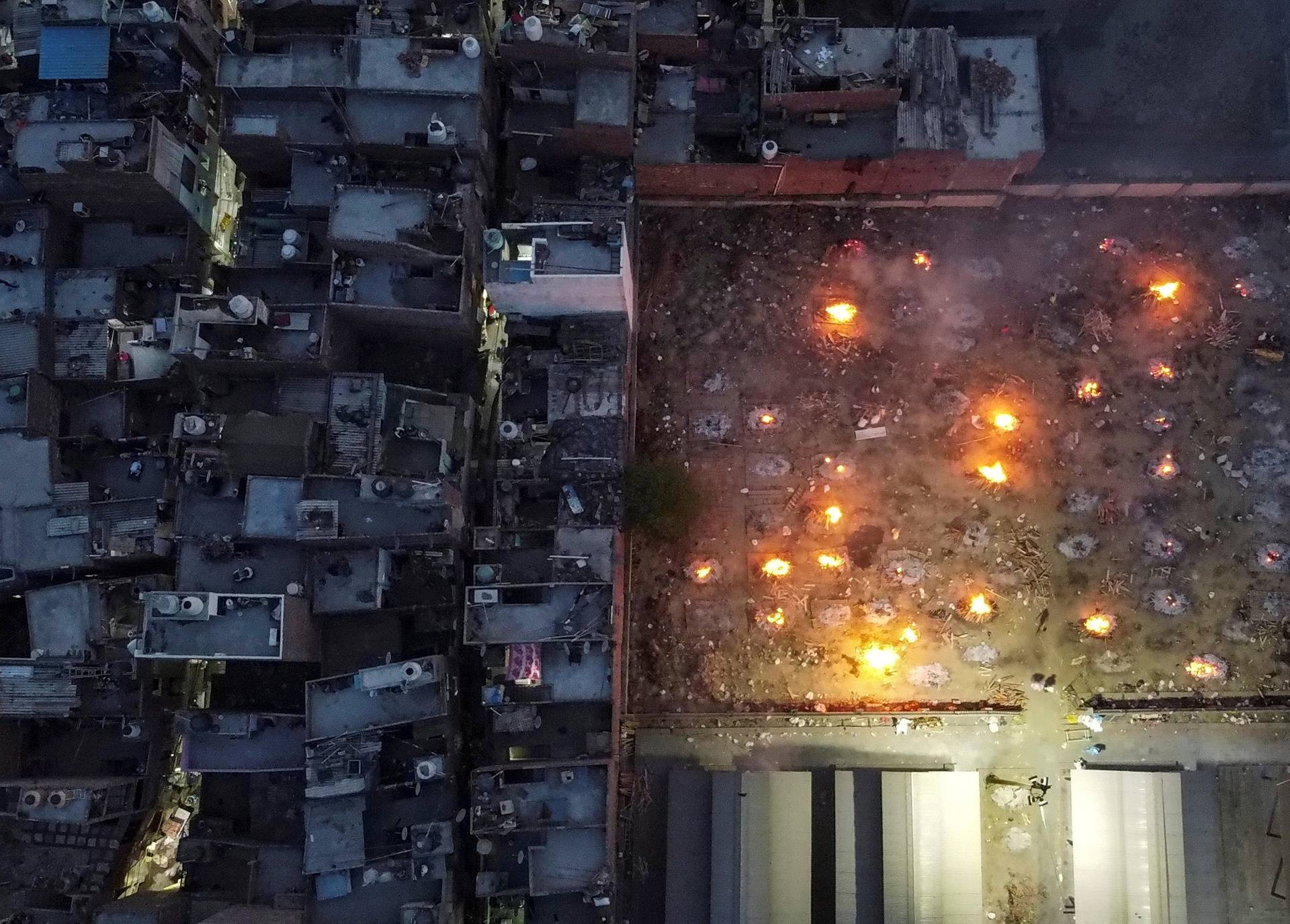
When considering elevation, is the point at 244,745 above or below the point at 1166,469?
below

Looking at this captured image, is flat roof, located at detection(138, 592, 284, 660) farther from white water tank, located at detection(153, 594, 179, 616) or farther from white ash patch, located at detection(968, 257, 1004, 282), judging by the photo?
white ash patch, located at detection(968, 257, 1004, 282)

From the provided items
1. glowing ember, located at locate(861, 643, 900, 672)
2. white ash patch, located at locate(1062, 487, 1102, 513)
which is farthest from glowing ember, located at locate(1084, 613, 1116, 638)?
glowing ember, located at locate(861, 643, 900, 672)

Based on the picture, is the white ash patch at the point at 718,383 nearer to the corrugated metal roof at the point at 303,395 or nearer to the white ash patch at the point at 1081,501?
the white ash patch at the point at 1081,501

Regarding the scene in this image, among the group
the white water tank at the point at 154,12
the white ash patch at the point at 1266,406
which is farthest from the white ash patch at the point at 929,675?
the white water tank at the point at 154,12

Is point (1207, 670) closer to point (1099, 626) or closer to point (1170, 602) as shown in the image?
point (1170, 602)

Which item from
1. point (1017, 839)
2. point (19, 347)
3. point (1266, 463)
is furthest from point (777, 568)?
point (19, 347)

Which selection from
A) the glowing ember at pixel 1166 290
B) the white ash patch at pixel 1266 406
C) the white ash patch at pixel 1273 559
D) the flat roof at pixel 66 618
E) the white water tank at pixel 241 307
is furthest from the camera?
the glowing ember at pixel 1166 290

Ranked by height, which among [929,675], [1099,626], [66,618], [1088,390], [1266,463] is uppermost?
[1088,390]
